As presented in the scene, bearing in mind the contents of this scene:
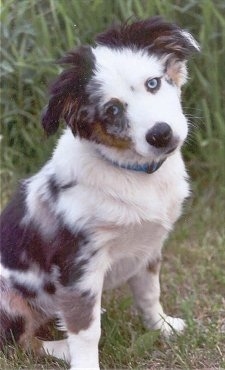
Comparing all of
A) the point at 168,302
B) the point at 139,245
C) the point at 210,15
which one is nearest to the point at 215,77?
the point at 210,15

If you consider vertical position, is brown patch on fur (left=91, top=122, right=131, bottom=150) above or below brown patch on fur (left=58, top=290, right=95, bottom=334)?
above

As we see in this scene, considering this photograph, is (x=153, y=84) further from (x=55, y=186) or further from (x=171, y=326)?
(x=171, y=326)

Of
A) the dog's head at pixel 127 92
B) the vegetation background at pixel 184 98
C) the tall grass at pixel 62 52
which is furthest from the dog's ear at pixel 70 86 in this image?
the tall grass at pixel 62 52

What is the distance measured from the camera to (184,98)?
4785mm

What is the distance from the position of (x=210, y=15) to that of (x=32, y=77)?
1.11m

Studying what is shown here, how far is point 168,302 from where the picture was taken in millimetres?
4125

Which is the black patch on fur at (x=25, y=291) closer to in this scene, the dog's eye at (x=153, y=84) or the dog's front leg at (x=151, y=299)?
the dog's front leg at (x=151, y=299)

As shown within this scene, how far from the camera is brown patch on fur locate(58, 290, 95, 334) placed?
3.28 m

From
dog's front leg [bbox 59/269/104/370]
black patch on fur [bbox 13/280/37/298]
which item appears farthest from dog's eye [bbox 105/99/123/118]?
black patch on fur [bbox 13/280/37/298]

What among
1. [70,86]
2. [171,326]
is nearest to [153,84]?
[70,86]

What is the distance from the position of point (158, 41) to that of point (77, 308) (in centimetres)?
110

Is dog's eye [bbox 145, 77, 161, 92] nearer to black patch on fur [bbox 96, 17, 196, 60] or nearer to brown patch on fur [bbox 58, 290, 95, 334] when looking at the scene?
black patch on fur [bbox 96, 17, 196, 60]

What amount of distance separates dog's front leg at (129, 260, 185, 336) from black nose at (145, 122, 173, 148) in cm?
92

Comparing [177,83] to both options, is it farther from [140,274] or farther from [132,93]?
[140,274]
